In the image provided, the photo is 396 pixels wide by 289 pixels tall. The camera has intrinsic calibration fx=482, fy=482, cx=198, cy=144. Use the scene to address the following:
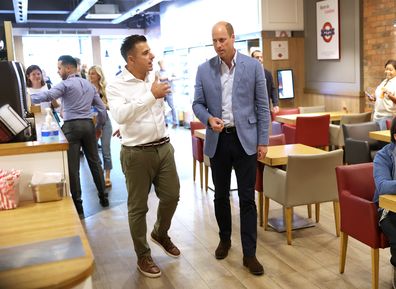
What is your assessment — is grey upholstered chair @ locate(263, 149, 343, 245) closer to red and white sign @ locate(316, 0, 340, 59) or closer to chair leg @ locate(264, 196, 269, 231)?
chair leg @ locate(264, 196, 269, 231)

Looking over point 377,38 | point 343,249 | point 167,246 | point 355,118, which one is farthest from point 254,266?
point 377,38

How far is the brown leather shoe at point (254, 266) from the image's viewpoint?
3.42 m

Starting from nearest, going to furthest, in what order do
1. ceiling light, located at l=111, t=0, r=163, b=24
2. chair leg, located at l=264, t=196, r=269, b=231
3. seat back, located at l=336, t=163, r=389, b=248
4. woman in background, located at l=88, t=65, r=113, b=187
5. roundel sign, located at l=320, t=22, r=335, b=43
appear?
seat back, located at l=336, t=163, r=389, b=248 < chair leg, located at l=264, t=196, r=269, b=231 < woman in background, located at l=88, t=65, r=113, b=187 < roundel sign, located at l=320, t=22, r=335, b=43 < ceiling light, located at l=111, t=0, r=163, b=24

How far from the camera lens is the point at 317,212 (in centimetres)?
448

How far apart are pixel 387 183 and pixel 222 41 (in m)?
1.39

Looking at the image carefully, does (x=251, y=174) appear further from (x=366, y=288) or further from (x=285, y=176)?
(x=366, y=288)

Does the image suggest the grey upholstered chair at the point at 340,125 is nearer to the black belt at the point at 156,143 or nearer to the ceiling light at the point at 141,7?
the black belt at the point at 156,143

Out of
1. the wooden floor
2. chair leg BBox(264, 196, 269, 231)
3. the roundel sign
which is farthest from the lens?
the roundel sign

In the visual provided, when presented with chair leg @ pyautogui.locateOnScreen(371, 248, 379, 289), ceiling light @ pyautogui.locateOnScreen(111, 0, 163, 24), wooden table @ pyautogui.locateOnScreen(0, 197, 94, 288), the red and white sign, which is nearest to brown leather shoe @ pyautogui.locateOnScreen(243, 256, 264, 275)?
chair leg @ pyautogui.locateOnScreen(371, 248, 379, 289)

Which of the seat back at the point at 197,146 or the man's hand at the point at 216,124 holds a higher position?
the man's hand at the point at 216,124

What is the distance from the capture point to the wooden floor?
3.33 meters

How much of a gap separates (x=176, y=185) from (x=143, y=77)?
0.81m

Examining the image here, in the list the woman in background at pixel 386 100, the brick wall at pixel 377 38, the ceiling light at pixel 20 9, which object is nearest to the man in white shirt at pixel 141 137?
the woman in background at pixel 386 100

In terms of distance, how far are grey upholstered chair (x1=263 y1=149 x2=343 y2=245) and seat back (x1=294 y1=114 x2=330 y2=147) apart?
2325 millimetres
